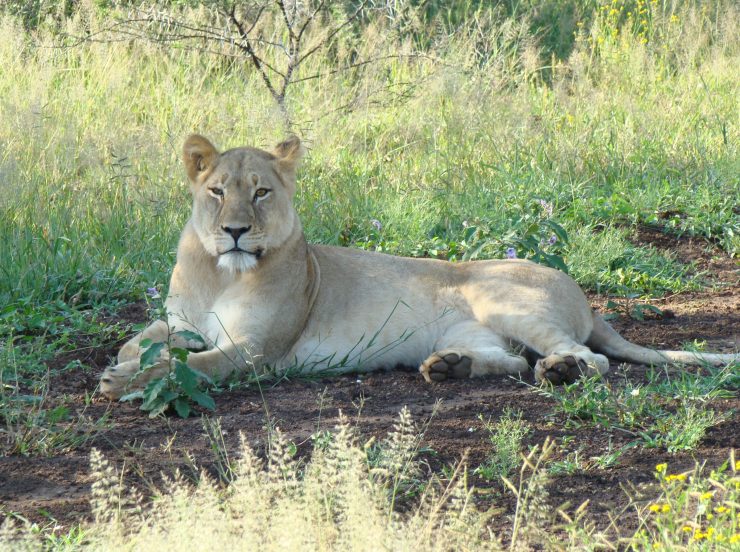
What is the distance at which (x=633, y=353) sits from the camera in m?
4.97

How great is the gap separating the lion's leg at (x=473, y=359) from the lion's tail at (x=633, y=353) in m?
0.44

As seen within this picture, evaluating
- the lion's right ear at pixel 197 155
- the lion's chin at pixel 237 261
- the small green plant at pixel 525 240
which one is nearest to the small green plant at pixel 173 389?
the lion's chin at pixel 237 261

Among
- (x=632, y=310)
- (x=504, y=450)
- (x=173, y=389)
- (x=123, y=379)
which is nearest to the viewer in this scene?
(x=504, y=450)

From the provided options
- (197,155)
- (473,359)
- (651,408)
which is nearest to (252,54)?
(197,155)

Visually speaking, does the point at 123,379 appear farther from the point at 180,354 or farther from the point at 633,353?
the point at 633,353

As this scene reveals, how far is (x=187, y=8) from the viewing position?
8977 millimetres

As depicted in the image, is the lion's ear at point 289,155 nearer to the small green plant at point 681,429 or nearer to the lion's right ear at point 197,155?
the lion's right ear at point 197,155

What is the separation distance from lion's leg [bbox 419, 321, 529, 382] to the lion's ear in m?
1.05

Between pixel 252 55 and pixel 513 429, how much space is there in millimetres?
5139

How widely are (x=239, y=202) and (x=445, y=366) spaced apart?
3.63ft

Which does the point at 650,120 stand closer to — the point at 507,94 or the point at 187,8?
the point at 507,94

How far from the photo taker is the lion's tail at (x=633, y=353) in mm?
4664

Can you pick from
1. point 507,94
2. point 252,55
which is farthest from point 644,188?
point 252,55

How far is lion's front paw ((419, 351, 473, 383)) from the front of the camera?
4.73m
